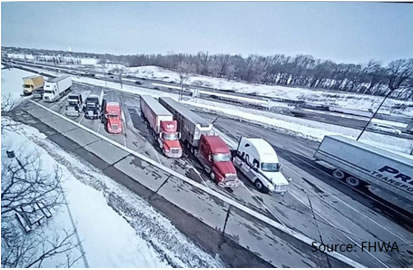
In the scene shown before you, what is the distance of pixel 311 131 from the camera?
15.1 metres

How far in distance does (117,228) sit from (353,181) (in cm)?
986

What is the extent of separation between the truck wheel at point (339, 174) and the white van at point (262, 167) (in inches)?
144

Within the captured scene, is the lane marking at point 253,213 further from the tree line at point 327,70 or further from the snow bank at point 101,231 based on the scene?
the tree line at point 327,70

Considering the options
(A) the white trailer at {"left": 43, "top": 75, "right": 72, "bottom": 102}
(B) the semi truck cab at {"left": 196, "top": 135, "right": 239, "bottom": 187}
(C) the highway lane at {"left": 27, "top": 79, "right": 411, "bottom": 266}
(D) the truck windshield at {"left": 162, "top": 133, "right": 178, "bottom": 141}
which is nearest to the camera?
(C) the highway lane at {"left": 27, "top": 79, "right": 411, "bottom": 266}

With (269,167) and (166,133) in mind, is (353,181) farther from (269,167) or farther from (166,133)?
(166,133)

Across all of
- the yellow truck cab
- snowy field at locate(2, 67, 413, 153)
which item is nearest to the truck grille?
snowy field at locate(2, 67, 413, 153)

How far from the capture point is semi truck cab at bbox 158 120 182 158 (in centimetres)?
891

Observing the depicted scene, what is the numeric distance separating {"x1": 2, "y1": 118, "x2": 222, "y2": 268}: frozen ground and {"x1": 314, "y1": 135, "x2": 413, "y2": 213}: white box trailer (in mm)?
7574

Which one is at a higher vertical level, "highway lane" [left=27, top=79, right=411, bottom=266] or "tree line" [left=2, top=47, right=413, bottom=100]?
"tree line" [left=2, top=47, right=413, bottom=100]

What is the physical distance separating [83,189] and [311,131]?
51.1ft

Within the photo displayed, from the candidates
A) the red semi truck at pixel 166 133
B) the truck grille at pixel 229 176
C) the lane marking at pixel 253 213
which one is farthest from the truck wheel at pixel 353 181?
the red semi truck at pixel 166 133

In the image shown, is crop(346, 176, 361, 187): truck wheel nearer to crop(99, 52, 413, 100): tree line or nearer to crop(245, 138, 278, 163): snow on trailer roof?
crop(245, 138, 278, 163): snow on trailer roof

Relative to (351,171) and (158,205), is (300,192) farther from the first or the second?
(158,205)

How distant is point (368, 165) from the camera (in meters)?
7.93
